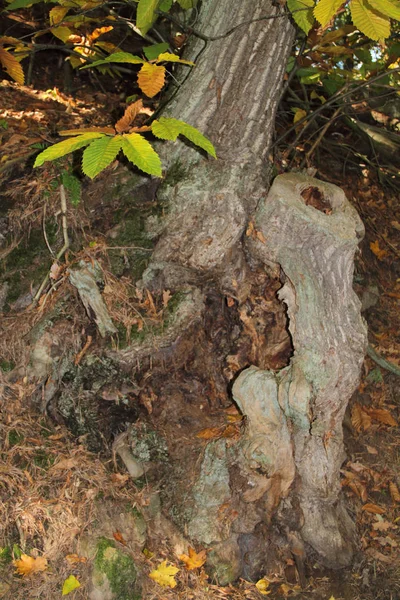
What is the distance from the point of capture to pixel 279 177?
315 centimetres

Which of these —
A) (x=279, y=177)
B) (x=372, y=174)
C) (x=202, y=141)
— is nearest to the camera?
(x=202, y=141)

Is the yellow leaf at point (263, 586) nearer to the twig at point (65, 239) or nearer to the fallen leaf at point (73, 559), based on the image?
the fallen leaf at point (73, 559)

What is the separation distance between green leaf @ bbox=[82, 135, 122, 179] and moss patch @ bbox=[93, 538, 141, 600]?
2.02 meters

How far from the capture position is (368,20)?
1.95 m

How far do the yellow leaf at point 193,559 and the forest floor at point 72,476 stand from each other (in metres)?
0.03

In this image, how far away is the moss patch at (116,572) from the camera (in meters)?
2.69

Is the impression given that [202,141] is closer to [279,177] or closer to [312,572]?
[279,177]

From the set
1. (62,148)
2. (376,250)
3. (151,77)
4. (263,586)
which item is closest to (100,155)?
(62,148)

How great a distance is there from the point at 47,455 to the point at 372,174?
→ 462 cm

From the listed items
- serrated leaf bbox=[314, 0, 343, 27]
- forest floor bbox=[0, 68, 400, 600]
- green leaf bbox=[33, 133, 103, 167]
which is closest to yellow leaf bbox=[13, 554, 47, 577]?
forest floor bbox=[0, 68, 400, 600]

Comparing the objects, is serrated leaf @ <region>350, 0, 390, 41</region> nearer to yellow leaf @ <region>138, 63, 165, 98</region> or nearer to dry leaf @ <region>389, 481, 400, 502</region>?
yellow leaf @ <region>138, 63, 165, 98</region>

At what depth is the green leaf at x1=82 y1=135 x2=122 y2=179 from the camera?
1775 mm

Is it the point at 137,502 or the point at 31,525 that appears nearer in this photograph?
the point at 31,525

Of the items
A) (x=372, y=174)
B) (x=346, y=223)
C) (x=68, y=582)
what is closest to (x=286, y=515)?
(x=68, y=582)
